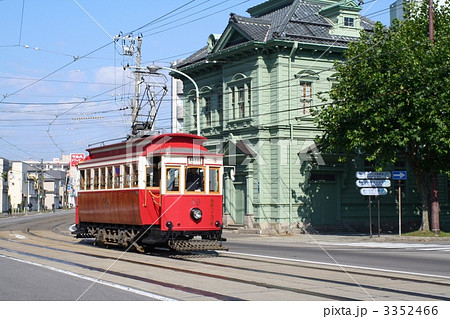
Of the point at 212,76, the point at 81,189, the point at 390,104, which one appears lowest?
the point at 81,189

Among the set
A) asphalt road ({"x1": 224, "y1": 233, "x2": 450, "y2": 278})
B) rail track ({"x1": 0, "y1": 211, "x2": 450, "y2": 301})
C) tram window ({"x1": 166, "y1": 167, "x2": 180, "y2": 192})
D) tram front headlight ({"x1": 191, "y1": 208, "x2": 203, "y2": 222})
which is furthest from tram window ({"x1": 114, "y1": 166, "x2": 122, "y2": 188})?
asphalt road ({"x1": 224, "y1": 233, "x2": 450, "y2": 278})

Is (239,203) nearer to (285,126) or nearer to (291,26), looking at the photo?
(285,126)

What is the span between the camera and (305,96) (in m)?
36.1

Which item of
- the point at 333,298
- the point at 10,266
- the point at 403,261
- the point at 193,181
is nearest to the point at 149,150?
the point at 193,181

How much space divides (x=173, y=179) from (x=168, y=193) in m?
0.47

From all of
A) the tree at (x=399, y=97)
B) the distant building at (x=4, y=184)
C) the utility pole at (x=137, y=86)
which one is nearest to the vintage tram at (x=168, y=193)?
the tree at (x=399, y=97)

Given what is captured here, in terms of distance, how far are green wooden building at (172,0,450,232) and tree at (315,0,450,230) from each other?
3675mm

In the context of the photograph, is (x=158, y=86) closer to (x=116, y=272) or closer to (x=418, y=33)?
(x=418, y=33)

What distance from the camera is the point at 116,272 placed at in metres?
14.4

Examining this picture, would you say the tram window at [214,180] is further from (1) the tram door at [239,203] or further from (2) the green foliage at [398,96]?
(1) the tram door at [239,203]

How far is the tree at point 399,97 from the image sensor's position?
27.6 meters

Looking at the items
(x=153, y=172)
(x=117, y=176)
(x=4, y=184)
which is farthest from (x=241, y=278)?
(x=4, y=184)

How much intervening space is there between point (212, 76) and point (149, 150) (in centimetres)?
2099

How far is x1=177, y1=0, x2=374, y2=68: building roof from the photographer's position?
3591cm
